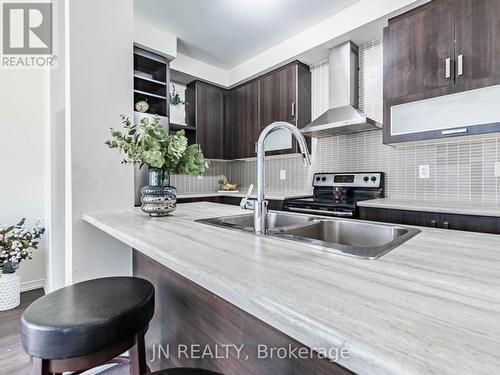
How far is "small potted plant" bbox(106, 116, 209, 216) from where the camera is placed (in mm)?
1341

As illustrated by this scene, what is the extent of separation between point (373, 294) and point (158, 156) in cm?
116

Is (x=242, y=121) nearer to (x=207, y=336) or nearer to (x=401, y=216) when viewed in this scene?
(x=401, y=216)

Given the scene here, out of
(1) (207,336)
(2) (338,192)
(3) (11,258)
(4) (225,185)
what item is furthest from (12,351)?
(2) (338,192)

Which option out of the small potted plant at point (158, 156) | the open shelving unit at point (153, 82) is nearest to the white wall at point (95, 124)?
the small potted plant at point (158, 156)

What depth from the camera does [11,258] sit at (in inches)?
89.4

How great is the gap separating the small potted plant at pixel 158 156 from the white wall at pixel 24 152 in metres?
1.93

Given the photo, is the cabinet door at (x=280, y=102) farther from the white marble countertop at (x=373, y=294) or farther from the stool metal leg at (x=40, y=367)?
the stool metal leg at (x=40, y=367)

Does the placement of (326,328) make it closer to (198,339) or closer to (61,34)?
(198,339)

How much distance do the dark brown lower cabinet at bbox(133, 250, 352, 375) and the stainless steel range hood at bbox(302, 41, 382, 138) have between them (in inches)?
84.8

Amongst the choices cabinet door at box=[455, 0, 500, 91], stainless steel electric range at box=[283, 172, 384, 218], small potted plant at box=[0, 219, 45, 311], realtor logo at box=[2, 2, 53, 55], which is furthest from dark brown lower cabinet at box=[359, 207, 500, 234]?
realtor logo at box=[2, 2, 53, 55]

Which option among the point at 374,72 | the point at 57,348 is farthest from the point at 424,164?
the point at 57,348

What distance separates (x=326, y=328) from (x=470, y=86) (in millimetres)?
2329

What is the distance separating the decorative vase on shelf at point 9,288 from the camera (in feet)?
7.30

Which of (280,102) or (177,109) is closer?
→ (280,102)
